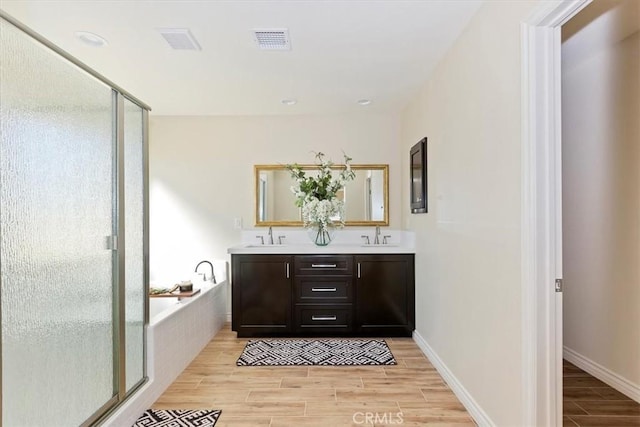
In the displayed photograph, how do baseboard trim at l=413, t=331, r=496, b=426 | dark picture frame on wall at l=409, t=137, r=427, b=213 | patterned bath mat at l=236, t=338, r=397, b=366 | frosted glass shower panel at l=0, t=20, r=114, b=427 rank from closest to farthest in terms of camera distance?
frosted glass shower panel at l=0, t=20, r=114, b=427
baseboard trim at l=413, t=331, r=496, b=426
patterned bath mat at l=236, t=338, r=397, b=366
dark picture frame on wall at l=409, t=137, r=427, b=213

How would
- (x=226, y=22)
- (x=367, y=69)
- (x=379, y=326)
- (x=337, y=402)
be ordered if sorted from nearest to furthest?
(x=226, y=22)
(x=337, y=402)
(x=367, y=69)
(x=379, y=326)

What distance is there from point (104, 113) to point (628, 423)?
10.8 feet

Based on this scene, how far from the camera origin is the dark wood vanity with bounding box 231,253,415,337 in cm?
350

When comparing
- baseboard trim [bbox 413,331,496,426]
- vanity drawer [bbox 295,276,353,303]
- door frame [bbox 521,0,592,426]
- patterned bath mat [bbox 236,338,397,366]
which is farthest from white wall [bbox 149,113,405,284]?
door frame [bbox 521,0,592,426]

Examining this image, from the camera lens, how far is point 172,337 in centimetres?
263

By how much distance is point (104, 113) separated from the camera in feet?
6.35

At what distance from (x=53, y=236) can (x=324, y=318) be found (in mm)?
2425

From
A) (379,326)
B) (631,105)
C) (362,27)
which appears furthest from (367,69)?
(379,326)

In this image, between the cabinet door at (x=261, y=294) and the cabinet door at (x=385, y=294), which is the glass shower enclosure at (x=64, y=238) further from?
the cabinet door at (x=385, y=294)

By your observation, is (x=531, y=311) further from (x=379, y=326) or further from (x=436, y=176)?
(x=379, y=326)

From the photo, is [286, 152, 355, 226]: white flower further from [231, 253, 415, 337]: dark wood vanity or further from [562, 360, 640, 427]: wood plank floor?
[562, 360, 640, 427]: wood plank floor

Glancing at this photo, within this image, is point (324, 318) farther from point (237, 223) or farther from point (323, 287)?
point (237, 223)

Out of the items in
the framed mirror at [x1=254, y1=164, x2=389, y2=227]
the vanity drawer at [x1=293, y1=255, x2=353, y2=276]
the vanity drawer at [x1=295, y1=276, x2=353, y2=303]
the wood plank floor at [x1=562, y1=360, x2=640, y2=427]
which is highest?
the framed mirror at [x1=254, y1=164, x2=389, y2=227]

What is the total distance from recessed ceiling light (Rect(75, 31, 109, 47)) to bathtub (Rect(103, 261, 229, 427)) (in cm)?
183
